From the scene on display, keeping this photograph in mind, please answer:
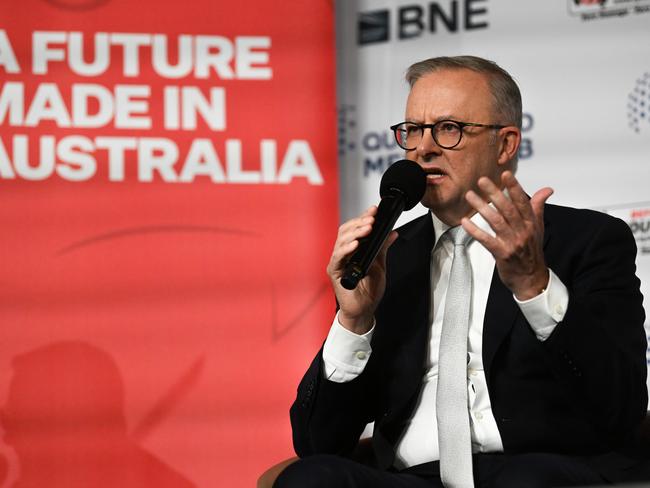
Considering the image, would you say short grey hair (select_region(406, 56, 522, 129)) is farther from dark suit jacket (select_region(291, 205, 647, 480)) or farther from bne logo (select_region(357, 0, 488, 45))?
bne logo (select_region(357, 0, 488, 45))

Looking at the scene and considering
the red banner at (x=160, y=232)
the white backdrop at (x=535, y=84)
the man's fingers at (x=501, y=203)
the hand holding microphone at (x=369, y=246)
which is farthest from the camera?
the white backdrop at (x=535, y=84)

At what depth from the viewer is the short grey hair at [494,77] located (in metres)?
2.12

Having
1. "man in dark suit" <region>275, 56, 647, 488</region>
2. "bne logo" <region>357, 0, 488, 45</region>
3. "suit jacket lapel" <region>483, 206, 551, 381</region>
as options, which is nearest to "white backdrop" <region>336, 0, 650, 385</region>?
"bne logo" <region>357, 0, 488, 45</region>

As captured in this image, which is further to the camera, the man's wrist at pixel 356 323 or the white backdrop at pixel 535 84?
the white backdrop at pixel 535 84

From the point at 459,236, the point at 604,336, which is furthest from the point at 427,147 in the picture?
the point at 604,336

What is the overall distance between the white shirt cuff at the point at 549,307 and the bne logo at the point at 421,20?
1.85m

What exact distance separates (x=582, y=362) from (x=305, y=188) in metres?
1.46

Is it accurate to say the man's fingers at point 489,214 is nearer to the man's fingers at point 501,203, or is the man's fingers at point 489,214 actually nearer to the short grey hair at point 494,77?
the man's fingers at point 501,203

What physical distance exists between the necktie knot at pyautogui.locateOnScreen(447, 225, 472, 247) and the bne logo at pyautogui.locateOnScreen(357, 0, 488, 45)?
1.42 m

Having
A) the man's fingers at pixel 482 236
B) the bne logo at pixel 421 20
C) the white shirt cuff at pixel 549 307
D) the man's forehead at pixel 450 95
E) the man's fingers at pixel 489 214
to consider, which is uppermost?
the bne logo at pixel 421 20

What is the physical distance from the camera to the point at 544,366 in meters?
1.90

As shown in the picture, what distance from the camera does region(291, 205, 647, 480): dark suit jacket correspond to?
68.5 inches

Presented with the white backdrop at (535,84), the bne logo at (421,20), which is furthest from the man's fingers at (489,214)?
the bne logo at (421,20)

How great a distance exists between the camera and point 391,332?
2084mm
